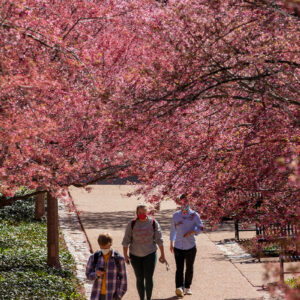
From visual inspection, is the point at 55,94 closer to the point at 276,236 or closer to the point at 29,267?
the point at 29,267

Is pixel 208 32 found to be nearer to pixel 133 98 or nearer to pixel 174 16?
pixel 174 16

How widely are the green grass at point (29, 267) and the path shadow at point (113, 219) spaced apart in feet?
4.58

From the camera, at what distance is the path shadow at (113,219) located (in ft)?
62.5

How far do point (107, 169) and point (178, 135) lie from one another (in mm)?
2716

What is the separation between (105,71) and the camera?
13.8 m

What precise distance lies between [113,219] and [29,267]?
7429mm

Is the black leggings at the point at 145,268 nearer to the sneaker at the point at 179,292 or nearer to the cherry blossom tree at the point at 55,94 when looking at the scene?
the sneaker at the point at 179,292

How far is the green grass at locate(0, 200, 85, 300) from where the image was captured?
10.9 metres

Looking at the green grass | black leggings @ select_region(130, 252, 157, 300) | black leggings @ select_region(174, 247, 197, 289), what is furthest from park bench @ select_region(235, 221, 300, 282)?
the green grass

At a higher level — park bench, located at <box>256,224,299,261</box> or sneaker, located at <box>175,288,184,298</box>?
park bench, located at <box>256,224,299,261</box>

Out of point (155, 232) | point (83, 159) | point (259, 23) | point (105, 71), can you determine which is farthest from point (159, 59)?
point (105, 71)

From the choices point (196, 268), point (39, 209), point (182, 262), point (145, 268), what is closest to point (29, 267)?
point (196, 268)

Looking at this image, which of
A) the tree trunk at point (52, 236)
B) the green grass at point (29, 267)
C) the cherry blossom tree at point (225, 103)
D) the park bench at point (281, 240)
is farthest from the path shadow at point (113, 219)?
the cherry blossom tree at point (225, 103)

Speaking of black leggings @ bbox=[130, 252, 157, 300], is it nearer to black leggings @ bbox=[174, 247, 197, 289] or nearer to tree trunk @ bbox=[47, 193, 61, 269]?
black leggings @ bbox=[174, 247, 197, 289]
